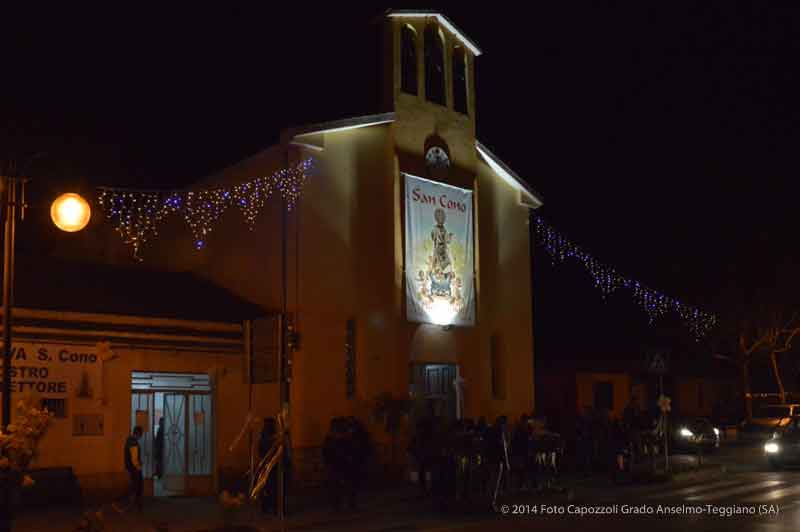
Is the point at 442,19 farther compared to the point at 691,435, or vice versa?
the point at 691,435

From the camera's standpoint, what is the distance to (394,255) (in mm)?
23000

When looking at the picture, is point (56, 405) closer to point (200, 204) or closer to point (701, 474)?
point (200, 204)

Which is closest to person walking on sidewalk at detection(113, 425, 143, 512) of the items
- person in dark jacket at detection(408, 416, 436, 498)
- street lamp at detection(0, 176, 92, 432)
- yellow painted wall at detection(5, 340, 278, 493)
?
yellow painted wall at detection(5, 340, 278, 493)

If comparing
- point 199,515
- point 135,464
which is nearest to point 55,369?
point 135,464

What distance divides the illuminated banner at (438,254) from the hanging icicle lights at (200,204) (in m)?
3.35

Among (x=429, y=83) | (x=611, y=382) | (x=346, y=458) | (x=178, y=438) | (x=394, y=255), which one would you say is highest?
(x=429, y=83)

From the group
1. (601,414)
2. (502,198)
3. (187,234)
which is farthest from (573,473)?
(187,234)

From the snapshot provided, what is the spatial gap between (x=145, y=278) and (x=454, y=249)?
7.99 m

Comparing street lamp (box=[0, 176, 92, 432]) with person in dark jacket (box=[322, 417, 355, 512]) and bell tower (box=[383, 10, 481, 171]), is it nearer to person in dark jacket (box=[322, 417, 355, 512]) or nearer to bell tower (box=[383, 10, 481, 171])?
person in dark jacket (box=[322, 417, 355, 512])

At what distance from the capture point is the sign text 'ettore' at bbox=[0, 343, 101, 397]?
18.0 meters

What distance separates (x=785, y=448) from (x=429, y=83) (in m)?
13.6

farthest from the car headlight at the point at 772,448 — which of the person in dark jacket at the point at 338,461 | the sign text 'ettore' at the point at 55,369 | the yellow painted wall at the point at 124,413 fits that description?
the sign text 'ettore' at the point at 55,369

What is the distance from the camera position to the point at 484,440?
19.4m

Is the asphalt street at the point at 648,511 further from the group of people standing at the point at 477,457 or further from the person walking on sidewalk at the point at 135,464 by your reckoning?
the person walking on sidewalk at the point at 135,464
